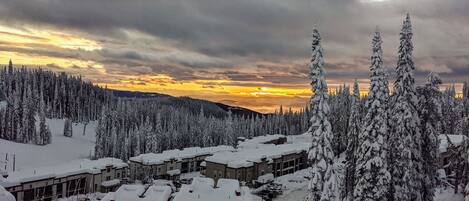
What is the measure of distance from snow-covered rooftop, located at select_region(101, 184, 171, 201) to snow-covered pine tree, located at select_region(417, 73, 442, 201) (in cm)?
3389

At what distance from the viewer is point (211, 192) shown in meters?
58.6

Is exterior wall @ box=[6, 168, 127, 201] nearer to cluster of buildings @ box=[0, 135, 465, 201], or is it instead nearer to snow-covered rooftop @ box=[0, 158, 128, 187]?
cluster of buildings @ box=[0, 135, 465, 201]

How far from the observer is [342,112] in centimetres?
11906

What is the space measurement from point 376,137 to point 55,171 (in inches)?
2483

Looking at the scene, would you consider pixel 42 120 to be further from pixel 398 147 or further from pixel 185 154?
pixel 398 147

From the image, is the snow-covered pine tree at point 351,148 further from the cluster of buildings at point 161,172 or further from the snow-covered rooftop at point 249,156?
the snow-covered rooftop at point 249,156

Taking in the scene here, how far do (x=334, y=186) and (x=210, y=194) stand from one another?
33.3 meters

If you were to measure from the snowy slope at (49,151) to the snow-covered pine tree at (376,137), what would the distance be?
110 meters

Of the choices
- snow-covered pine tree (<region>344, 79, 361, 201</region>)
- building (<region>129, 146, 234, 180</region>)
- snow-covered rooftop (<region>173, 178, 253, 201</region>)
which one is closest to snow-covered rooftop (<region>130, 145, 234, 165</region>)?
building (<region>129, 146, 234, 180</region>)

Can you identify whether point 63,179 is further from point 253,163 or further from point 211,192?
point 253,163

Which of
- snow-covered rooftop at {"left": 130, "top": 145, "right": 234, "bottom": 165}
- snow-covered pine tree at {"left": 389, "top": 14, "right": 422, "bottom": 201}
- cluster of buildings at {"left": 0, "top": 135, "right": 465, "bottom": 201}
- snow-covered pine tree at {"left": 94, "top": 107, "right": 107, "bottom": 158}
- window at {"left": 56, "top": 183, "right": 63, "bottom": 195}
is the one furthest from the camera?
snow-covered pine tree at {"left": 94, "top": 107, "right": 107, "bottom": 158}

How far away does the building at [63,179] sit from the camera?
221 feet

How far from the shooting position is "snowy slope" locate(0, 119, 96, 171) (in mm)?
129750

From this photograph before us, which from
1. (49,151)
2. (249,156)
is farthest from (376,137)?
(49,151)
